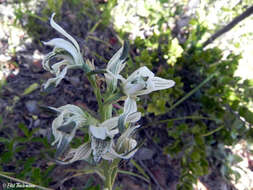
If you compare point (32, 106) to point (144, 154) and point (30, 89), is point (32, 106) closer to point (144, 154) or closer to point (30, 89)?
point (30, 89)

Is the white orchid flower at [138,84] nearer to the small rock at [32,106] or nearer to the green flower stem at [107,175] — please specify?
the green flower stem at [107,175]

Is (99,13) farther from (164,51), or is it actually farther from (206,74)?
(206,74)

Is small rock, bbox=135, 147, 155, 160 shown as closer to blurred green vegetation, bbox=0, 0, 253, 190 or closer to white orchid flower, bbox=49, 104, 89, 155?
blurred green vegetation, bbox=0, 0, 253, 190

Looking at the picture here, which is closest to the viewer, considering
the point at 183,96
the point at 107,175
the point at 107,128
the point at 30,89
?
the point at 107,128

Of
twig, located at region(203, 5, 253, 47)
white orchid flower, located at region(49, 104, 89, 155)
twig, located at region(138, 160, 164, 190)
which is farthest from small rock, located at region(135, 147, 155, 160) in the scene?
twig, located at region(203, 5, 253, 47)

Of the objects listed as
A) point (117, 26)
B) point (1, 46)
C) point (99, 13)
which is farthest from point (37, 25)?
point (117, 26)

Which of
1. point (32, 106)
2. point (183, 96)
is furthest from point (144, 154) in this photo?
point (32, 106)
